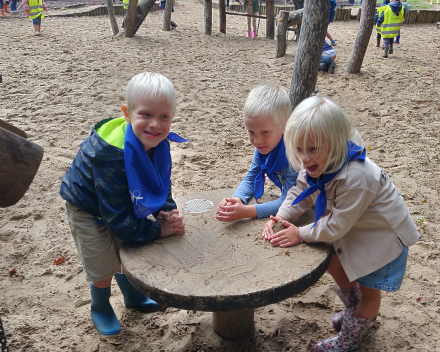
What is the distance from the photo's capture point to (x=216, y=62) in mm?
7980

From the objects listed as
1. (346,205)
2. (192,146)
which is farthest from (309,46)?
(346,205)

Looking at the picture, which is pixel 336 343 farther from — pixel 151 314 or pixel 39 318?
pixel 39 318

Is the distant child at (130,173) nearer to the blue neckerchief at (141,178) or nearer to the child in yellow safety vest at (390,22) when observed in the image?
the blue neckerchief at (141,178)

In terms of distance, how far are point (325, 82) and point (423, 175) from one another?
3.24 metres

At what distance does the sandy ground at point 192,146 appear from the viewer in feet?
7.58

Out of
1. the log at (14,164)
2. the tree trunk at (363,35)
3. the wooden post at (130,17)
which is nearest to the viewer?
the log at (14,164)

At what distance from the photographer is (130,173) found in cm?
174

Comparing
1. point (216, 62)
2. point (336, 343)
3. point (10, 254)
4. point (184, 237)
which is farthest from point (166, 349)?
point (216, 62)

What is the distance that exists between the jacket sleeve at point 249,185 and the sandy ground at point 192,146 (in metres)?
0.71

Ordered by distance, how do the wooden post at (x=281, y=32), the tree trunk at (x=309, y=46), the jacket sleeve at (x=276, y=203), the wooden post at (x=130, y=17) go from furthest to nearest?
1. the wooden post at (x=130, y=17)
2. the wooden post at (x=281, y=32)
3. the tree trunk at (x=309, y=46)
4. the jacket sleeve at (x=276, y=203)

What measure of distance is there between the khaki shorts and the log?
0.67m

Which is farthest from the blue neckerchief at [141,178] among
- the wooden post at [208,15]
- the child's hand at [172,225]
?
the wooden post at [208,15]

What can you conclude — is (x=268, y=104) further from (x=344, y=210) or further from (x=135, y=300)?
(x=135, y=300)

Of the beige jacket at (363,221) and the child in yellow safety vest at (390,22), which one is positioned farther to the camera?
the child in yellow safety vest at (390,22)
